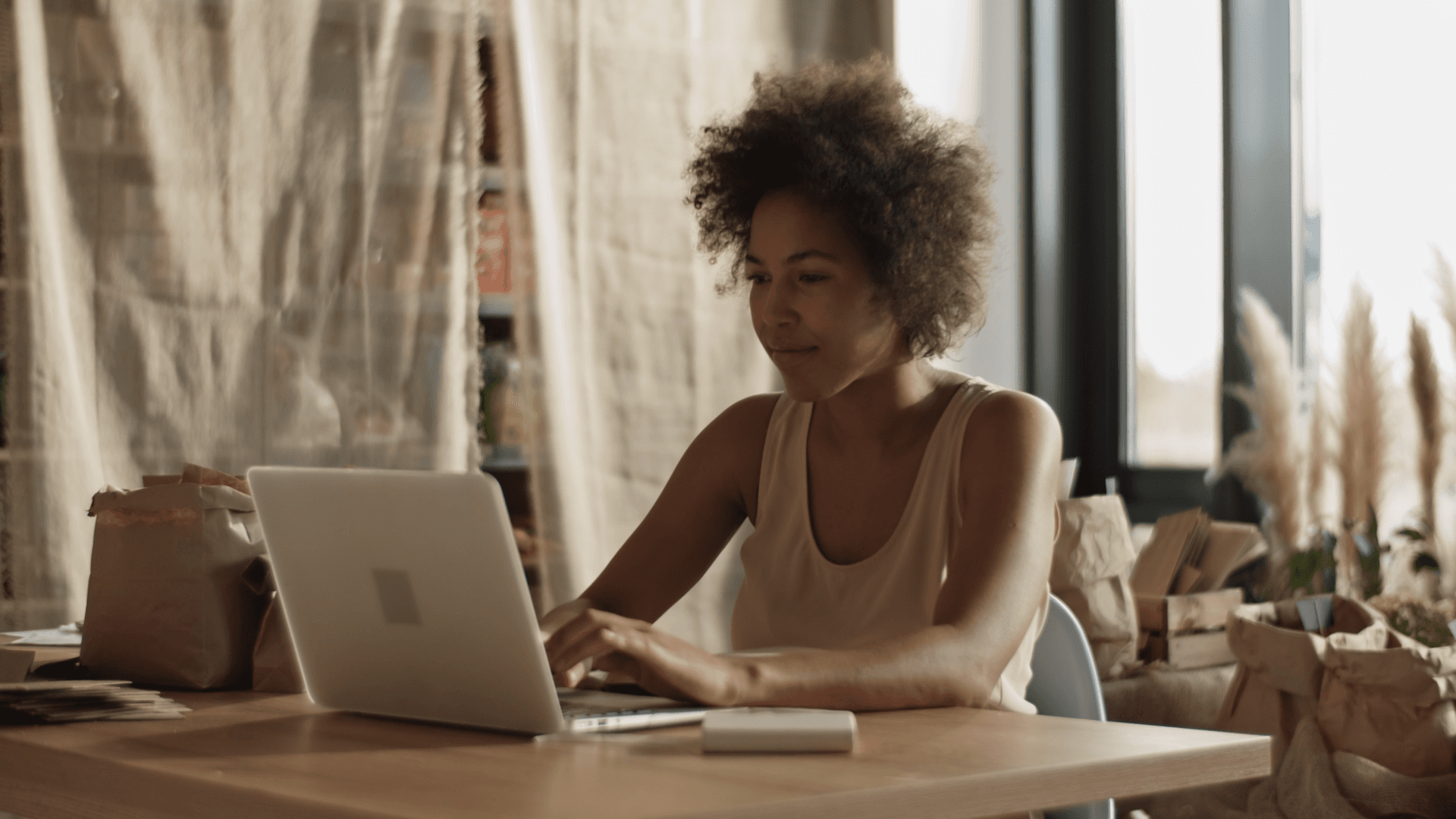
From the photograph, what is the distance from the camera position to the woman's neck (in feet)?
5.29

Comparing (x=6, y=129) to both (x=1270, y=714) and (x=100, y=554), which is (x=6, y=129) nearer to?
(x=100, y=554)

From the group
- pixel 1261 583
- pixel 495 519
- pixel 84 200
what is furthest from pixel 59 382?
pixel 1261 583

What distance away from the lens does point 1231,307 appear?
122 inches

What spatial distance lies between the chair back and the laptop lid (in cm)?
68

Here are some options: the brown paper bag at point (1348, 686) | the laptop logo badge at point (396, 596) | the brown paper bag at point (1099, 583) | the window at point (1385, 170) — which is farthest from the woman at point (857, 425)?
the window at point (1385, 170)

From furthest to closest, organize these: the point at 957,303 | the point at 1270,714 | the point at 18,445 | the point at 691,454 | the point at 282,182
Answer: the point at 282,182 → the point at 18,445 → the point at 1270,714 → the point at 691,454 → the point at 957,303

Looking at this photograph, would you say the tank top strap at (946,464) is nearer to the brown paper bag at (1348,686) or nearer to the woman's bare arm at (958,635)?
the woman's bare arm at (958,635)

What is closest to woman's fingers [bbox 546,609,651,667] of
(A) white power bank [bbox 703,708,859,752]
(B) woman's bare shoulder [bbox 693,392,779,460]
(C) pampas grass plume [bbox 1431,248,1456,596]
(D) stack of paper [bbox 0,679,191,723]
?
(A) white power bank [bbox 703,708,859,752]

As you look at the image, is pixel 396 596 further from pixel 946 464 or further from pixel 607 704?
pixel 946 464

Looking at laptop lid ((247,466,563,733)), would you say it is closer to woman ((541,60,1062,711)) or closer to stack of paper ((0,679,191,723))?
stack of paper ((0,679,191,723))

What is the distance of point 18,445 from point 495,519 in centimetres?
179

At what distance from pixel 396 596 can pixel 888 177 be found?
791 mm

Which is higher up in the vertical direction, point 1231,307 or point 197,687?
point 1231,307

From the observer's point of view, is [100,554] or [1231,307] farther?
[1231,307]
